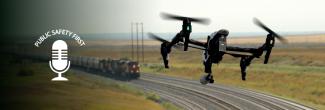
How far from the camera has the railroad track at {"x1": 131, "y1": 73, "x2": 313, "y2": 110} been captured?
55.7 meters

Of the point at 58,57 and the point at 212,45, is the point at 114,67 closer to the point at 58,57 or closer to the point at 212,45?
the point at 58,57

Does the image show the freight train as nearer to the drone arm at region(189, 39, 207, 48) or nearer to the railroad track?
the railroad track

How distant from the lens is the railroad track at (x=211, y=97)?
55662mm

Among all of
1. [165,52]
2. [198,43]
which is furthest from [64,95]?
[198,43]

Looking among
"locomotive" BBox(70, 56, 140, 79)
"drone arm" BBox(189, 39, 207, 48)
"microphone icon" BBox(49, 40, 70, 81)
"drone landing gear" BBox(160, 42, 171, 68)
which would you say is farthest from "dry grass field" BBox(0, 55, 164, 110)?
"drone arm" BBox(189, 39, 207, 48)

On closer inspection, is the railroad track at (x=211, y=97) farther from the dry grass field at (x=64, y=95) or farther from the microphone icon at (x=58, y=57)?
the microphone icon at (x=58, y=57)

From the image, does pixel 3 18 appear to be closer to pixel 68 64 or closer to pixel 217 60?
pixel 68 64

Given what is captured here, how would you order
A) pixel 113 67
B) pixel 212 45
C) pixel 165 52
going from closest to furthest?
pixel 212 45 → pixel 165 52 → pixel 113 67

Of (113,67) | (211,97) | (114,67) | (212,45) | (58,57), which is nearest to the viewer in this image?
(212,45)

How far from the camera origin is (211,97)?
207ft

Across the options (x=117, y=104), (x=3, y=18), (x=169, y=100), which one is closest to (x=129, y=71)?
(x=169, y=100)

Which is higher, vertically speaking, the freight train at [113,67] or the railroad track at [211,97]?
the freight train at [113,67]

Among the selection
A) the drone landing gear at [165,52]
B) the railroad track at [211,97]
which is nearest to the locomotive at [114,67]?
the railroad track at [211,97]

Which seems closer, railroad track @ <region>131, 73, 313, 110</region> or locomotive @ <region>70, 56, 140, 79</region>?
railroad track @ <region>131, 73, 313, 110</region>
